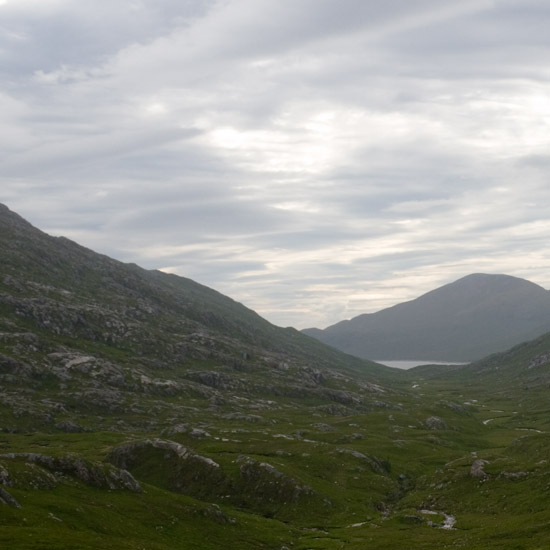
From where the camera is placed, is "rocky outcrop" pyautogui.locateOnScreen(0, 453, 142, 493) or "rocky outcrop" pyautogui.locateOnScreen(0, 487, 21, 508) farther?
"rocky outcrop" pyautogui.locateOnScreen(0, 453, 142, 493)

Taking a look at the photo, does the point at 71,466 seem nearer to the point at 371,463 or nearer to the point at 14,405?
the point at 371,463

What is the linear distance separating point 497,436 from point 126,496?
4902 inches

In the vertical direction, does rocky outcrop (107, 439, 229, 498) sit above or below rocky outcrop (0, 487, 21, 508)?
below

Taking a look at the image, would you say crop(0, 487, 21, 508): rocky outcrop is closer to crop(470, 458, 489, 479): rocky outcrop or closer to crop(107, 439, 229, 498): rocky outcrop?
crop(107, 439, 229, 498): rocky outcrop

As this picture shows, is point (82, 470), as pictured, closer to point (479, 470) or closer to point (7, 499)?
point (7, 499)

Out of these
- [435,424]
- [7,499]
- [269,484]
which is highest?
[7,499]

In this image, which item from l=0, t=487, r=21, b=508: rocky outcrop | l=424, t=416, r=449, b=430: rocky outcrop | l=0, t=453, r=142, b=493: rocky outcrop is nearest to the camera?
l=0, t=487, r=21, b=508: rocky outcrop

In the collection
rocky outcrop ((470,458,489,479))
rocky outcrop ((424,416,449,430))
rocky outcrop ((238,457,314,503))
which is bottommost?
rocky outcrop ((424,416,449,430))

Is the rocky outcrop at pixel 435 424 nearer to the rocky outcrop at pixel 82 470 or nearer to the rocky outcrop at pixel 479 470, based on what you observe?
the rocky outcrop at pixel 479 470

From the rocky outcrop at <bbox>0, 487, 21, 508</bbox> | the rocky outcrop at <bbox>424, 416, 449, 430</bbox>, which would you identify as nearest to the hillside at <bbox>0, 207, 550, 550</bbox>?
the rocky outcrop at <bbox>0, 487, 21, 508</bbox>

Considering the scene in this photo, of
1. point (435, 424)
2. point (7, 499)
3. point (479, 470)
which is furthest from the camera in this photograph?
point (435, 424)

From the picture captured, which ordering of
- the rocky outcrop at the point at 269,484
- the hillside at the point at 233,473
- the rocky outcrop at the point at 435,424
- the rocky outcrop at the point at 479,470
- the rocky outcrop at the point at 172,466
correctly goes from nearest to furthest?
the hillside at the point at 233,473, the rocky outcrop at the point at 479,470, the rocky outcrop at the point at 269,484, the rocky outcrop at the point at 172,466, the rocky outcrop at the point at 435,424

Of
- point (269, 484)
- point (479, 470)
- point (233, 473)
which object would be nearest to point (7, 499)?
point (233, 473)

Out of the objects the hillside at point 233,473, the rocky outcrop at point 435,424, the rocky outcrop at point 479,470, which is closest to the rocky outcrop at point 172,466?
the hillside at point 233,473
